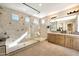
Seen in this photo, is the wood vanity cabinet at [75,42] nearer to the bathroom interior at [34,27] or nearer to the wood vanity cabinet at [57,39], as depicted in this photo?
the bathroom interior at [34,27]

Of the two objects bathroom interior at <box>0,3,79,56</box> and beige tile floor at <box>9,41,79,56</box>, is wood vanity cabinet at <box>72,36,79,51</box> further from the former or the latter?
beige tile floor at <box>9,41,79,56</box>

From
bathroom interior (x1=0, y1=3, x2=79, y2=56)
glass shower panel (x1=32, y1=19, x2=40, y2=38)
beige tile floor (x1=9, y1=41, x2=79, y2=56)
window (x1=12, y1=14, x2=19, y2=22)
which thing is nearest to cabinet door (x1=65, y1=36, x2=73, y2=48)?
bathroom interior (x1=0, y1=3, x2=79, y2=56)

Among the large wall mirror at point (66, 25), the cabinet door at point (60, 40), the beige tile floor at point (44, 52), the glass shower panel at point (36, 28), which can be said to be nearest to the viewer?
the beige tile floor at point (44, 52)

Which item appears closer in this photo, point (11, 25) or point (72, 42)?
point (11, 25)

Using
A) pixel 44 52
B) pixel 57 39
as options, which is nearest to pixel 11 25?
pixel 44 52

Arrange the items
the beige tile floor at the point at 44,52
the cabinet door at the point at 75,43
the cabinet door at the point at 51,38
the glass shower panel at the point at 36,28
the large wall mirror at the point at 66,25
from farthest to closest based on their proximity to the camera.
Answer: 1. the cabinet door at the point at 51,38
2. the glass shower panel at the point at 36,28
3. the cabinet door at the point at 75,43
4. the large wall mirror at the point at 66,25
5. the beige tile floor at the point at 44,52

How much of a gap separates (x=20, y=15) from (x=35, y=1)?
84cm

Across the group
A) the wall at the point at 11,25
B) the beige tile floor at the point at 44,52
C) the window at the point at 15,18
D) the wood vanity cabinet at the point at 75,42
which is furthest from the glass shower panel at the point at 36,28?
the wood vanity cabinet at the point at 75,42

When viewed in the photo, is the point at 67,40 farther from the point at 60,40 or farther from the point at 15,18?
the point at 15,18

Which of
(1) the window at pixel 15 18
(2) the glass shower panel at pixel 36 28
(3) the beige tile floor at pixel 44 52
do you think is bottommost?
(3) the beige tile floor at pixel 44 52

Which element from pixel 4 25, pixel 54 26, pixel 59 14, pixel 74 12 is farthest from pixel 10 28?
pixel 74 12

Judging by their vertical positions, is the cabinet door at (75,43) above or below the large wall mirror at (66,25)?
below

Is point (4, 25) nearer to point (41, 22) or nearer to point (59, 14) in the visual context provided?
point (41, 22)

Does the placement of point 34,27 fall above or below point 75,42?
above
